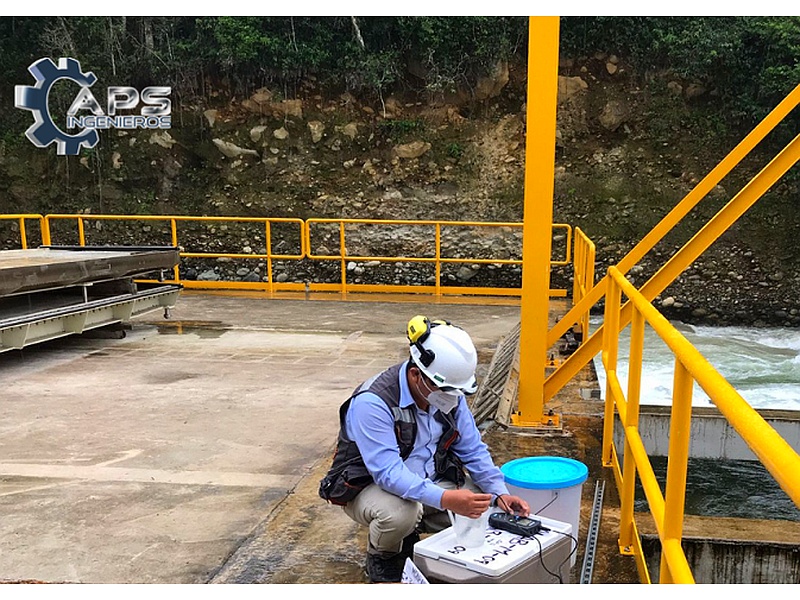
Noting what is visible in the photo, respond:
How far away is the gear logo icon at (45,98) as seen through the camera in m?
18.0

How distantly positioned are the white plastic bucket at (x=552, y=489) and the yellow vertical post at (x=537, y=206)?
1.47 m

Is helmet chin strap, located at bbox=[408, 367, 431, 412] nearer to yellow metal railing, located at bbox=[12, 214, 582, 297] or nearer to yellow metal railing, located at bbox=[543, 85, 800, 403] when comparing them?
yellow metal railing, located at bbox=[543, 85, 800, 403]

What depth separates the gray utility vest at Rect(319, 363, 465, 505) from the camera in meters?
2.70

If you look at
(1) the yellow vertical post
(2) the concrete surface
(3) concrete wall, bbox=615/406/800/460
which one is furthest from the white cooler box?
(3) concrete wall, bbox=615/406/800/460

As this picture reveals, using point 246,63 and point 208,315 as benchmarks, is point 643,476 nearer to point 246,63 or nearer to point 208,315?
point 208,315

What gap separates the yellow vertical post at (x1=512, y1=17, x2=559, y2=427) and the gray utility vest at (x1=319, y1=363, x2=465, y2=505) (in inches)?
68.1

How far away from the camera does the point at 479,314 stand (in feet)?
31.7

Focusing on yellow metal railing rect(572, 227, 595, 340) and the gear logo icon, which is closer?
yellow metal railing rect(572, 227, 595, 340)

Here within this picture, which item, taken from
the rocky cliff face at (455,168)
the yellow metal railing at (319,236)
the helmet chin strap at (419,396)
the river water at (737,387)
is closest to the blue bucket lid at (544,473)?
the helmet chin strap at (419,396)

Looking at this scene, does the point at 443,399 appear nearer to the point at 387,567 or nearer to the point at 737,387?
the point at 387,567

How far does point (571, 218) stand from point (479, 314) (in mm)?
7379

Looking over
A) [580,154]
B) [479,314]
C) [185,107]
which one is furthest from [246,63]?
[479,314]

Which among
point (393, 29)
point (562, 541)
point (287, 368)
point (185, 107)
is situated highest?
point (393, 29)

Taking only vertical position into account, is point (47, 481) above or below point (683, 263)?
below
